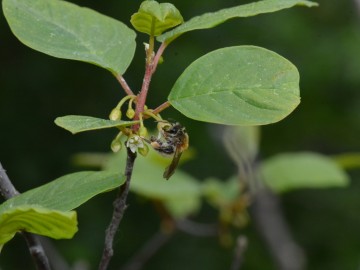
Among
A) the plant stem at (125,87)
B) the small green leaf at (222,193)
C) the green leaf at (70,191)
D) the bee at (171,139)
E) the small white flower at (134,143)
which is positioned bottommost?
the small green leaf at (222,193)

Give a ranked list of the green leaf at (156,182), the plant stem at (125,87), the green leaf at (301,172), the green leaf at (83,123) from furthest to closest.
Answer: the green leaf at (301,172) < the green leaf at (156,182) < the plant stem at (125,87) < the green leaf at (83,123)

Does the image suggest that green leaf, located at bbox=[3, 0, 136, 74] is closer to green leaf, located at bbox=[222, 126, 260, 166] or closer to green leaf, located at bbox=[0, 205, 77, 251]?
green leaf, located at bbox=[0, 205, 77, 251]

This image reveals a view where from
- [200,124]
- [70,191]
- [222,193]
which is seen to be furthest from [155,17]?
[200,124]

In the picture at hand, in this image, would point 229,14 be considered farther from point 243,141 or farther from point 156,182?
point 243,141

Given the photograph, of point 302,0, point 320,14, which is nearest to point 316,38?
point 320,14

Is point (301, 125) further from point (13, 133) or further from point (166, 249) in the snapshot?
point (13, 133)

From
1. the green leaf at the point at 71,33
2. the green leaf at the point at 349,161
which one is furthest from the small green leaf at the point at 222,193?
the green leaf at the point at 71,33

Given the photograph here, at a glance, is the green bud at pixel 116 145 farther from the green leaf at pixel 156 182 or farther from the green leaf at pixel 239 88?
the green leaf at pixel 156 182
